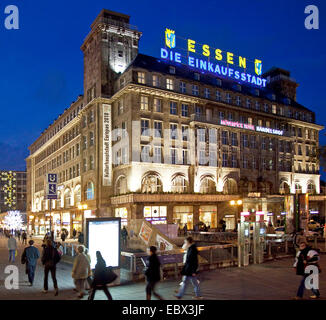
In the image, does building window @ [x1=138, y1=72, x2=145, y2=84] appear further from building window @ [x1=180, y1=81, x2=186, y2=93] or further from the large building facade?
building window @ [x1=180, y1=81, x2=186, y2=93]

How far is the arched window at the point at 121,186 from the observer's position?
167ft

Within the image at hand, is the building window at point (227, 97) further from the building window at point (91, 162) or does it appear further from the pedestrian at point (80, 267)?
the pedestrian at point (80, 267)

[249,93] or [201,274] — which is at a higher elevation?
[249,93]

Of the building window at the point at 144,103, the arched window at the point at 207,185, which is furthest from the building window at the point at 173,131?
the arched window at the point at 207,185

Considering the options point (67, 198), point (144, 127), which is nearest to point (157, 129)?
point (144, 127)

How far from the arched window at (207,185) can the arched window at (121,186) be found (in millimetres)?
10599

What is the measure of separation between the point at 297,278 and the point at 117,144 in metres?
39.0

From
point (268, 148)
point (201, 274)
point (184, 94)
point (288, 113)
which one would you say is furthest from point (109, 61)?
point (201, 274)

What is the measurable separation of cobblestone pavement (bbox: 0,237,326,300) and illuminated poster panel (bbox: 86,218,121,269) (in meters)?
1.17

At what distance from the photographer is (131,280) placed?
1598 cm

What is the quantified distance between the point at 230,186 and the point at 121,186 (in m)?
16.5

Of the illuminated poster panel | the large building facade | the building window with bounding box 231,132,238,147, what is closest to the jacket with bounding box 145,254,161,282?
the illuminated poster panel

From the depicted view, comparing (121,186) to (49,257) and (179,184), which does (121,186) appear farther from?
(49,257)
